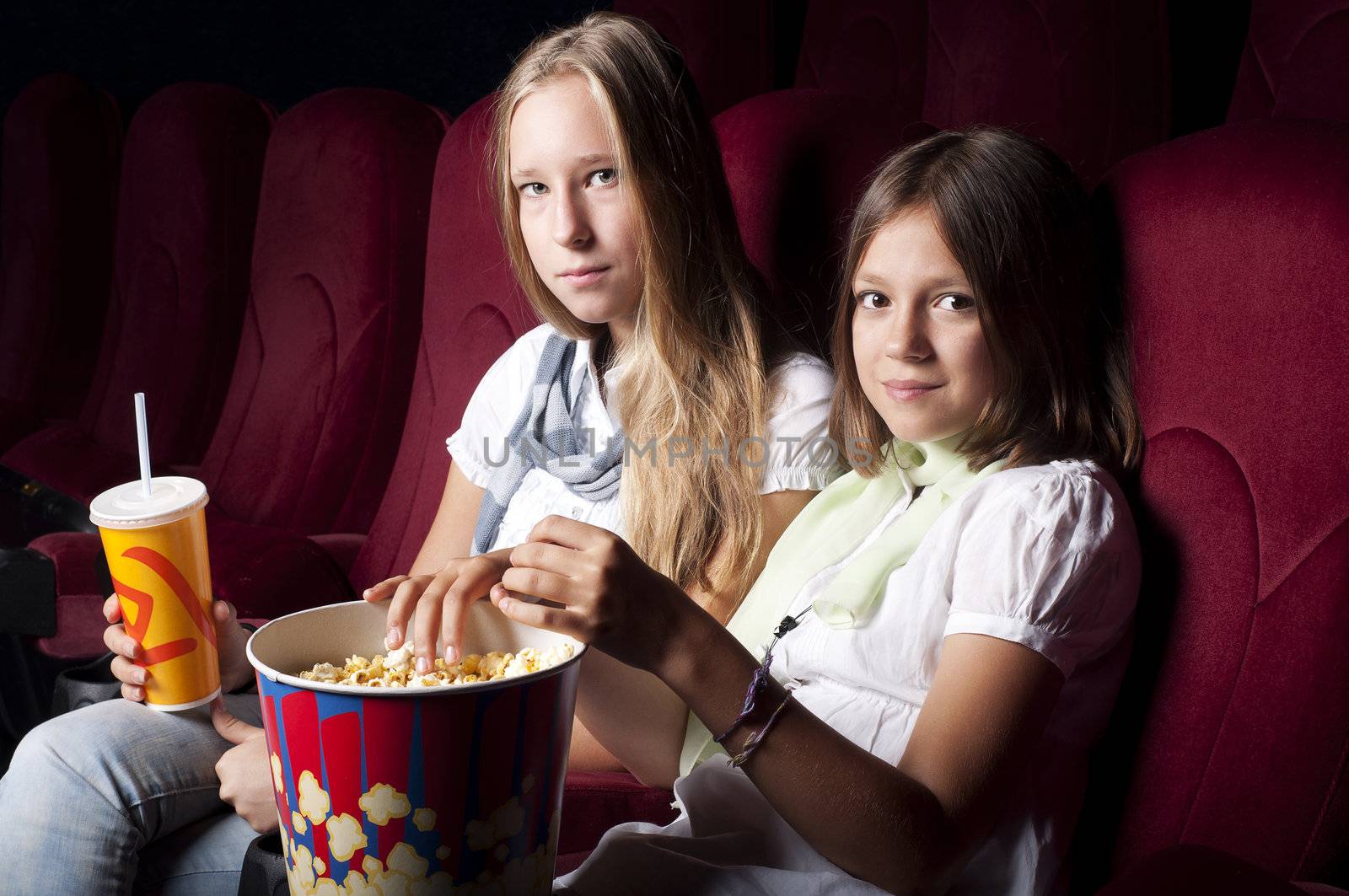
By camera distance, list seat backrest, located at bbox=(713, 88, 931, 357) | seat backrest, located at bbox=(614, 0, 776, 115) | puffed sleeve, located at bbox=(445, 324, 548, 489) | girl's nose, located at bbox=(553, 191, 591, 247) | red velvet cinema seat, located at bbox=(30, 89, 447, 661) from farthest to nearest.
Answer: seat backrest, located at bbox=(614, 0, 776, 115) < red velvet cinema seat, located at bbox=(30, 89, 447, 661) < puffed sleeve, located at bbox=(445, 324, 548, 489) < seat backrest, located at bbox=(713, 88, 931, 357) < girl's nose, located at bbox=(553, 191, 591, 247)

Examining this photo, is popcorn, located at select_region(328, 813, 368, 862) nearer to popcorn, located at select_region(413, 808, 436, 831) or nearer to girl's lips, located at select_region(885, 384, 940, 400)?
popcorn, located at select_region(413, 808, 436, 831)

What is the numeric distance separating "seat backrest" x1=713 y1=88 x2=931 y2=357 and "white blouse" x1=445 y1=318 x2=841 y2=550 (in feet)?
0.28

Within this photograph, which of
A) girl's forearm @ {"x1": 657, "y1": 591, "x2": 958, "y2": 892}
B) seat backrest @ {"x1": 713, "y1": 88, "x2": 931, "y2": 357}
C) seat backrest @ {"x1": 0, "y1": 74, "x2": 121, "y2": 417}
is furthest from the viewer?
seat backrest @ {"x1": 0, "y1": 74, "x2": 121, "y2": 417}

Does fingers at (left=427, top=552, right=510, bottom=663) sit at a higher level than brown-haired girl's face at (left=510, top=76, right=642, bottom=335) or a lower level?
lower

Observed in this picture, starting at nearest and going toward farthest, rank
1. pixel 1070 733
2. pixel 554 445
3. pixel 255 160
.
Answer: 1. pixel 1070 733
2. pixel 554 445
3. pixel 255 160

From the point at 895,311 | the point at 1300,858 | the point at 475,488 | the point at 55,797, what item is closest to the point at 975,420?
the point at 895,311

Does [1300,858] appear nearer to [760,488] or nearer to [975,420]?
[975,420]

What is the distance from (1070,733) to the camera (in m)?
0.77

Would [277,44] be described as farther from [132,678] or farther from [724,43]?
[132,678]

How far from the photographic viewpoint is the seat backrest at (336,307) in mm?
1721

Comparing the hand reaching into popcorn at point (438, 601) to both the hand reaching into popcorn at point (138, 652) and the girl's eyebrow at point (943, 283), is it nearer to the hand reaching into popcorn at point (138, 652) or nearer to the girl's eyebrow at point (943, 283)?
the hand reaching into popcorn at point (138, 652)

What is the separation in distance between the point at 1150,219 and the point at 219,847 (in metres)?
0.82

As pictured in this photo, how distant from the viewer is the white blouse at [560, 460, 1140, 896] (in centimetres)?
71

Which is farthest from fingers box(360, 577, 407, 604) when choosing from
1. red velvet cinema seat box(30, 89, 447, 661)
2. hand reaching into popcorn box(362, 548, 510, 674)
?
red velvet cinema seat box(30, 89, 447, 661)
